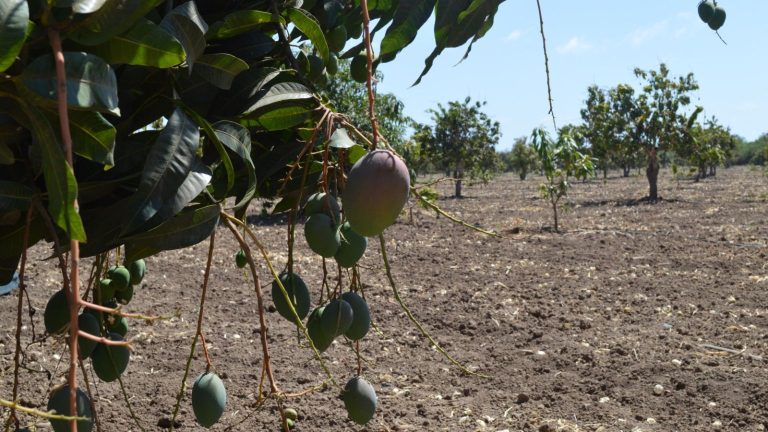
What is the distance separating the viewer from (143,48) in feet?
2.50

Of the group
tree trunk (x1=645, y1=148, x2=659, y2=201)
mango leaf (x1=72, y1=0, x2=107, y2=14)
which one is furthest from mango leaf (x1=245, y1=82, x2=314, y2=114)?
tree trunk (x1=645, y1=148, x2=659, y2=201)

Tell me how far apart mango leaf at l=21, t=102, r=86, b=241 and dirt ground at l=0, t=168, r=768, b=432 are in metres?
0.73

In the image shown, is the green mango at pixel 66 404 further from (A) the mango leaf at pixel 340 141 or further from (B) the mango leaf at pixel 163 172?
(A) the mango leaf at pixel 340 141

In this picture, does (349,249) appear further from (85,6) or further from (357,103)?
(357,103)

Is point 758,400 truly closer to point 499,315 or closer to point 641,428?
point 641,428

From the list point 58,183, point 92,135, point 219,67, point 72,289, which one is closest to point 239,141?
point 219,67

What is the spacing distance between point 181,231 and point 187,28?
0.23 metres

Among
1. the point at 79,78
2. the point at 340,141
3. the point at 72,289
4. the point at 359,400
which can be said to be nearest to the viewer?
the point at 72,289

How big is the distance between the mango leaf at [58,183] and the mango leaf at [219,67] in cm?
30

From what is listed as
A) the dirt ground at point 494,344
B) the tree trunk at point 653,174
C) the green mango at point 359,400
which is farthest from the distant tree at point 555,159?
the green mango at point 359,400

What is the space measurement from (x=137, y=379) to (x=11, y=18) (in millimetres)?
3493

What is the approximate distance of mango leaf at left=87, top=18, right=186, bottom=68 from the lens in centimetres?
75

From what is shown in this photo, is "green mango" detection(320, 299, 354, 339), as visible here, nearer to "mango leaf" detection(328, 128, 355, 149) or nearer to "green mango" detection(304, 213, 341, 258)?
"green mango" detection(304, 213, 341, 258)

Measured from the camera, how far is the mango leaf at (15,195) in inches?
32.8
